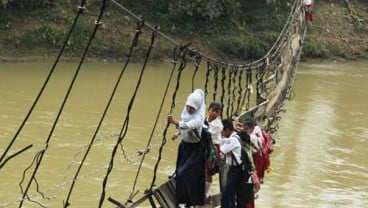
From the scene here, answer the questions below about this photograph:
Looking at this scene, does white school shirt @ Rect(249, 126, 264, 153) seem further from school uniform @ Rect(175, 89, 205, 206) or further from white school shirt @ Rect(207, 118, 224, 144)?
school uniform @ Rect(175, 89, 205, 206)

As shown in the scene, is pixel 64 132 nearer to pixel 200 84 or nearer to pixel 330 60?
pixel 200 84

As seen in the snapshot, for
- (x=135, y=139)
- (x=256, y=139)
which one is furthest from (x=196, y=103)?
(x=135, y=139)

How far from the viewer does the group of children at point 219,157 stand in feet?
11.8

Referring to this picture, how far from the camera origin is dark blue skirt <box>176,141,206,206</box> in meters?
3.69

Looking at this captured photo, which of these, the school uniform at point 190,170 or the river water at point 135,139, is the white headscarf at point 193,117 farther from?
the river water at point 135,139

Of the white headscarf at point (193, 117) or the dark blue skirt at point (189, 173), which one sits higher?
the white headscarf at point (193, 117)

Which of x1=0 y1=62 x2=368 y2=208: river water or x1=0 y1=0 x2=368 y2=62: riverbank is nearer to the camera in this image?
x1=0 y1=62 x2=368 y2=208: river water

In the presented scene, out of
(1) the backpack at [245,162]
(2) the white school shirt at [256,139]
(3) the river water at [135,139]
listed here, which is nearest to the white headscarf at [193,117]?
(1) the backpack at [245,162]

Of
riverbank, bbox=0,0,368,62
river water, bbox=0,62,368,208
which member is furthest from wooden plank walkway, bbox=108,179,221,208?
riverbank, bbox=0,0,368,62

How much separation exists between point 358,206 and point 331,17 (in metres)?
13.1

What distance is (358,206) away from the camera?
6141 mm

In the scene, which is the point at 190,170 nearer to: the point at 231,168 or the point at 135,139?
the point at 231,168

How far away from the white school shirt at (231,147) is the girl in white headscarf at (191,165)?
0.18 metres

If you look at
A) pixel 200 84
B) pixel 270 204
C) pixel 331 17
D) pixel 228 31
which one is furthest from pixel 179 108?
pixel 331 17
